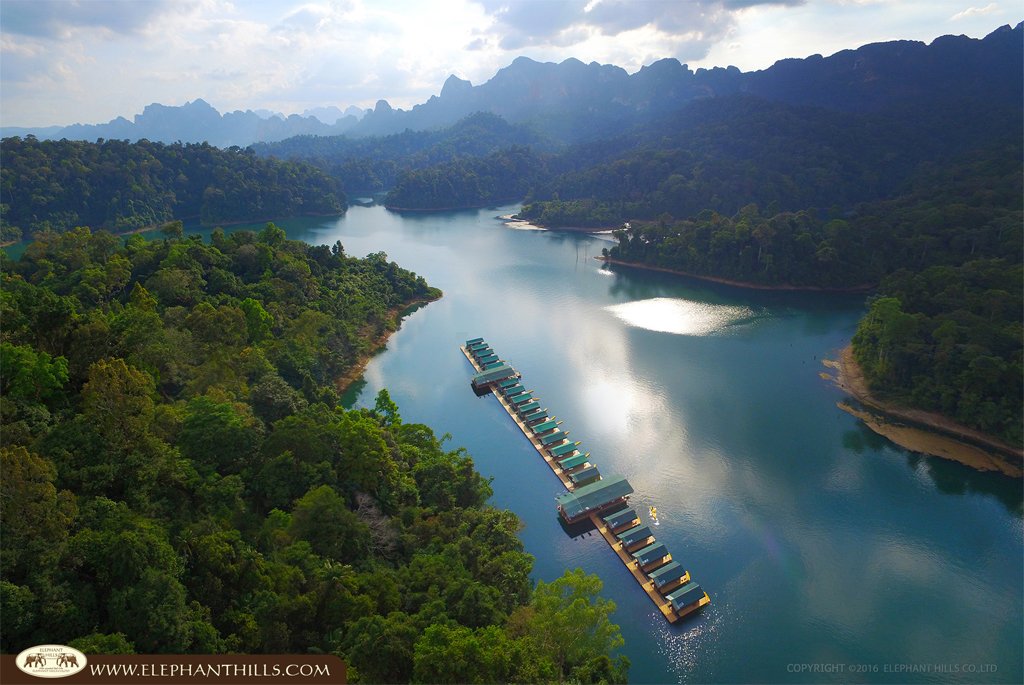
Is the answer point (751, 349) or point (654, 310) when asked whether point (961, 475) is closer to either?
point (751, 349)

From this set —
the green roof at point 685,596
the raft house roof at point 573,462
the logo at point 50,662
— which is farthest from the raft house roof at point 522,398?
the logo at point 50,662

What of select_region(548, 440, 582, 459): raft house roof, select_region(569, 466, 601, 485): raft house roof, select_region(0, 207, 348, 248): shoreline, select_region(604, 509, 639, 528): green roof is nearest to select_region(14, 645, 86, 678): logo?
select_region(604, 509, 639, 528): green roof

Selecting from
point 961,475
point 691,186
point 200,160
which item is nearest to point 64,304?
point 961,475

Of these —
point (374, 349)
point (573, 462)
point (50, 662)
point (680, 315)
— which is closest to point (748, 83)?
point (680, 315)

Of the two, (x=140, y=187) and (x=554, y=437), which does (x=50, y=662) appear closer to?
(x=554, y=437)

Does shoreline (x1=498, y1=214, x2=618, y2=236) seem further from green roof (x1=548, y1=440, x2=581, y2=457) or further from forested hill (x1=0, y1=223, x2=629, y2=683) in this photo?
forested hill (x1=0, y1=223, x2=629, y2=683)

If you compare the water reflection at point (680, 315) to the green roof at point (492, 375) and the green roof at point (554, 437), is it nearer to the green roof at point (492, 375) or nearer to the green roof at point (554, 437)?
the green roof at point (492, 375)
